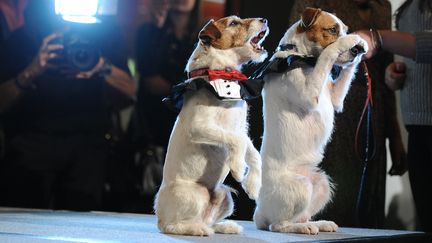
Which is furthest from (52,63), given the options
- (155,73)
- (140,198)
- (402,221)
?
(402,221)

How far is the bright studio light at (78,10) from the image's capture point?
115 inches

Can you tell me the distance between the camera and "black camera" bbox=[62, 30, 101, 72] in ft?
9.46

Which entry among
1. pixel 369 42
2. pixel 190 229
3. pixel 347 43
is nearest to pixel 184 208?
pixel 190 229

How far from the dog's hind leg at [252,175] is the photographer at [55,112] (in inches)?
59.6

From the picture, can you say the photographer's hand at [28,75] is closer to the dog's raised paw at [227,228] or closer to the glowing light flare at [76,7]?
the glowing light flare at [76,7]

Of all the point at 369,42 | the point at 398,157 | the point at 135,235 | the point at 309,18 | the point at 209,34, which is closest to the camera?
the point at 135,235

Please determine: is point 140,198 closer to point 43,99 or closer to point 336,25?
point 43,99

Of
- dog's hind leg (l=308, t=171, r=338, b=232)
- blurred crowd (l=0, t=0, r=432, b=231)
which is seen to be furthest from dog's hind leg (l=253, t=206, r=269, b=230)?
blurred crowd (l=0, t=0, r=432, b=231)

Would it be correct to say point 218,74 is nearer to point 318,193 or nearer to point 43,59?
point 318,193

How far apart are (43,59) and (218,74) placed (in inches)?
66.8

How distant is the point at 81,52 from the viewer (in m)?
2.90

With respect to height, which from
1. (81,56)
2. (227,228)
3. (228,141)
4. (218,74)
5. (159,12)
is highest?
(218,74)

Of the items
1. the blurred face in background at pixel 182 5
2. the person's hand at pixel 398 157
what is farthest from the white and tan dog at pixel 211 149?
the blurred face in background at pixel 182 5

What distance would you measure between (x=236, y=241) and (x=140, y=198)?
156 centimetres
